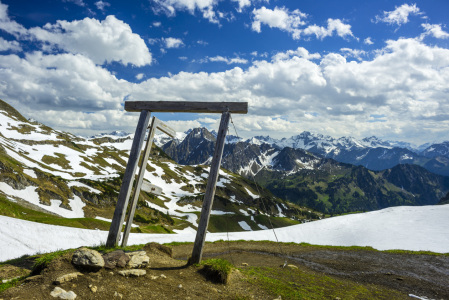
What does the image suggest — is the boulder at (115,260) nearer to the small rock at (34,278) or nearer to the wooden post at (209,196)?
the small rock at (34,278)

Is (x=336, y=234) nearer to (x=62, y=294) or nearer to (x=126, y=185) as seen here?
(x=126, y=185)

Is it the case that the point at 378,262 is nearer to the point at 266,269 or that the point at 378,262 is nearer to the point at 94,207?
the point at 266,269

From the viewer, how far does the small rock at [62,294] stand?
22.2 feet

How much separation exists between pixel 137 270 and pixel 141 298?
1.82 metres

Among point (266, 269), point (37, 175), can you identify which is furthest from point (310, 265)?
point (37, 175)

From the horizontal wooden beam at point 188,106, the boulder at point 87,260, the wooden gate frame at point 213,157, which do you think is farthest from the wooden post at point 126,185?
the boulder at point 87,260

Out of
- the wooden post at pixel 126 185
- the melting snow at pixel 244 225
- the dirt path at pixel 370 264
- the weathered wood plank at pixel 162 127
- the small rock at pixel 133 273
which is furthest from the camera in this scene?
the melting snow at pixel 244 225

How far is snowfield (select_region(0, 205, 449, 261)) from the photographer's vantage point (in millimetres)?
18062

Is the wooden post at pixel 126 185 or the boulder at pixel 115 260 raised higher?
the wooden post at pixel 126 185

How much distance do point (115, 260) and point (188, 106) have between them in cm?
822

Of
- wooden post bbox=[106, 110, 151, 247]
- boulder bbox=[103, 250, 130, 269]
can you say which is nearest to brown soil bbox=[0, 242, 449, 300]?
boulder bbox=[103, 250, 130, 269]

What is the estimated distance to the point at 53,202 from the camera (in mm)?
73938

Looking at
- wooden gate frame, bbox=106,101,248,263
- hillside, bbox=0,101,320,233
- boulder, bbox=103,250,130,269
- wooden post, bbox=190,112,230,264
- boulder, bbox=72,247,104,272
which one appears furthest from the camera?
hillside, bbox=0,101,320,233

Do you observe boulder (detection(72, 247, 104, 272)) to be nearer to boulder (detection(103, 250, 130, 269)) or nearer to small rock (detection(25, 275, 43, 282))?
boulder (detection(103, 250, 130, 269))
